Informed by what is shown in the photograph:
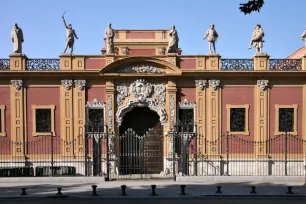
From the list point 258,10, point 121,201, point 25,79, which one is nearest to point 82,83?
point 25,79

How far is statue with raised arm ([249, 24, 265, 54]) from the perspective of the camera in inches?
674

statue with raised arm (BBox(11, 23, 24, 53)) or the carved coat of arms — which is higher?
statue with raised arm (BBox(11, 23, 24, 53))

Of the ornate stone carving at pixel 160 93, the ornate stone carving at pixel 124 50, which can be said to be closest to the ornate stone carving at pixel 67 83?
the ornate stone carving at pixel 160 93

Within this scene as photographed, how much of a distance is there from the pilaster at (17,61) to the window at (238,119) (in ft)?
36.9

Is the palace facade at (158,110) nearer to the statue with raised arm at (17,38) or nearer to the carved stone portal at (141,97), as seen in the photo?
the carved stone portal at (141,97)

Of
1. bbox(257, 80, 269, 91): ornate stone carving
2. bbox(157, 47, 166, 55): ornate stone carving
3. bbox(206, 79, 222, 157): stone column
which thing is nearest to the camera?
bbox(257, 80, 269, 91): ornate stone carving

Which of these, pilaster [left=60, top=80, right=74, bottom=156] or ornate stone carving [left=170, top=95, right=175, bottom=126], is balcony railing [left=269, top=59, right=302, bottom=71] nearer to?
ornate stone carving [left=170, top=95, right=175, bottom=126]

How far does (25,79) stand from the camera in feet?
55.3

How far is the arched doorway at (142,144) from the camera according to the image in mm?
16719

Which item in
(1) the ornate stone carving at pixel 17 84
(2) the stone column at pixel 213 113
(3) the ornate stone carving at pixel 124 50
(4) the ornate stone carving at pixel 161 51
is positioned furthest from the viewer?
(3) the ornate stone carving at pixel 124 50

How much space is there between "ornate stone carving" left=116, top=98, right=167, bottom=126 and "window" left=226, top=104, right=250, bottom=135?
3.54 m

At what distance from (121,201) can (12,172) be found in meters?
7.12

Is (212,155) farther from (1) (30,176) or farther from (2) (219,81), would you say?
(1) (30,176)

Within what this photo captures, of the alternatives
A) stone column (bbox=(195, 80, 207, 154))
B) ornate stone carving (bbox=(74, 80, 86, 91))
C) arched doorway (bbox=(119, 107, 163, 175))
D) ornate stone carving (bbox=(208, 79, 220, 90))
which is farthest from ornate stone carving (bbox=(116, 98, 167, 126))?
ornate stone carving (bbox=(208, 79, 220, 90))
